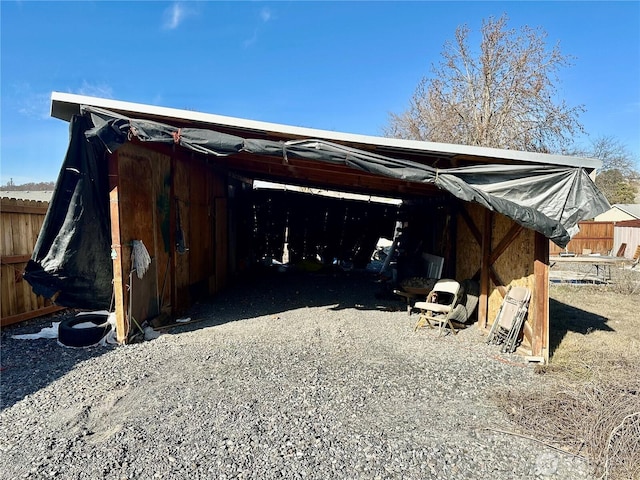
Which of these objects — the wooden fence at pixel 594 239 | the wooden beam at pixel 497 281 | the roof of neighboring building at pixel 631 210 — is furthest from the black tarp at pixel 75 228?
the roof of neighboring building at pixel 631 210

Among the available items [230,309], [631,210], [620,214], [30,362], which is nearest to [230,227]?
[230,309]

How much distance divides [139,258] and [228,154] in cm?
185

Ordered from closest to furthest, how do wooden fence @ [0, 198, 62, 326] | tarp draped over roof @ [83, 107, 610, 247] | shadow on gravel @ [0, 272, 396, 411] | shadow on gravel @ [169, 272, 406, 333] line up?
shadow on gravel @ [0, 272, 396, 411], tarp draped over roof @ [83, 107, 610, 247], wooden fence @ [0, 198, 62, 326], shadow on gravel @ [169, 272, 406, 333]

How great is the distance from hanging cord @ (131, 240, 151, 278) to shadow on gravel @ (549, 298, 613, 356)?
5.27 metres

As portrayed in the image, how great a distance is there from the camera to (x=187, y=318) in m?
5.67

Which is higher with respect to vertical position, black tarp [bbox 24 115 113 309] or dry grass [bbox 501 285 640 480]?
black tarp [bbox 24 115 113 309]

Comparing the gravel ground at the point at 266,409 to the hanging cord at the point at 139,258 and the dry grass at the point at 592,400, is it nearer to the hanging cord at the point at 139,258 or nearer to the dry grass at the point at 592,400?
the dry grass at the point at 592,400

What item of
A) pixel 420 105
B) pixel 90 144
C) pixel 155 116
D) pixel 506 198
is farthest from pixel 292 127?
pixel 420 105

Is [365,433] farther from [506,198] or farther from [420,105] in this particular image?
[420,105]

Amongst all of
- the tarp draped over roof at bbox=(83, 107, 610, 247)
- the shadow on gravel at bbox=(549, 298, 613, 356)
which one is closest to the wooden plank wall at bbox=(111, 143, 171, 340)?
the tarp draped over roof at bbox=(83, 107, 610, 247)

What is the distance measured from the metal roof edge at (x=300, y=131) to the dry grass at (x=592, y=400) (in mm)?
2259

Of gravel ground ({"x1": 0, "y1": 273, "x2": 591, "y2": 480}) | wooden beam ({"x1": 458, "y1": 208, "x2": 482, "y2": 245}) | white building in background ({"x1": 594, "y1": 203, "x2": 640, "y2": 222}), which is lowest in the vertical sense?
gravel ground ({"x1": 0, "y1": 273, "x2": 591, "y2": 480})

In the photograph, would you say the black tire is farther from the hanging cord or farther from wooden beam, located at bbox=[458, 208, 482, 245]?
wooden beam, located at bbox=[458, 208, 482, 245]

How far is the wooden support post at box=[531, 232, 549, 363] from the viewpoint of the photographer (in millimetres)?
4191
